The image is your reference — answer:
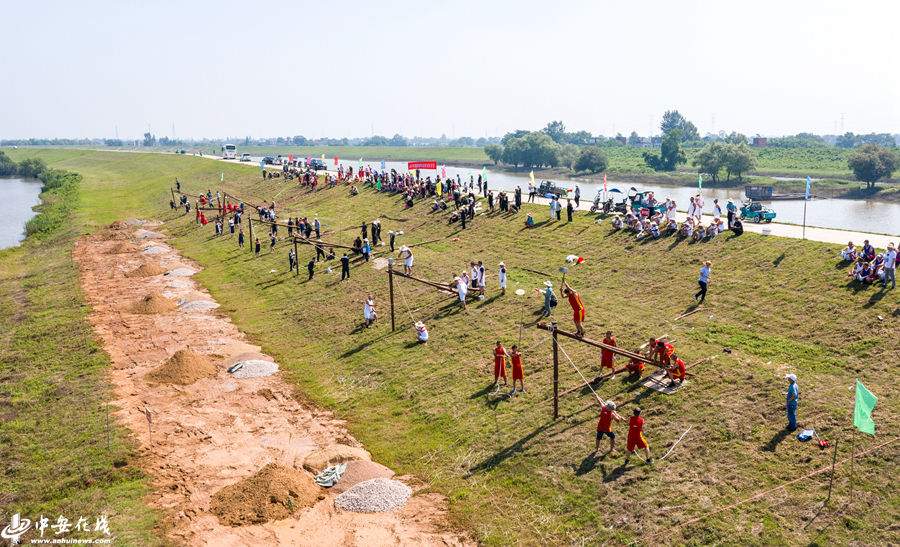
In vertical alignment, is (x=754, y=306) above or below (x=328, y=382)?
above

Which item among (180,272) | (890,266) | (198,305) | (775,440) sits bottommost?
(198,305)

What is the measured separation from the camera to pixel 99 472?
733 inches

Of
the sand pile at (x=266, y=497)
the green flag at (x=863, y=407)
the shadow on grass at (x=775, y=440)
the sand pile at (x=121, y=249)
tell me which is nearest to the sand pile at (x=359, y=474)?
the sand pile at (x=266, y=497)

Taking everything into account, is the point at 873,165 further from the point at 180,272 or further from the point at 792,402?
the point at 180,272

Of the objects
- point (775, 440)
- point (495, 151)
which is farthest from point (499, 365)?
point (495, 151)

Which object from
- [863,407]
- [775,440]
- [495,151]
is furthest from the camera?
[495,151]

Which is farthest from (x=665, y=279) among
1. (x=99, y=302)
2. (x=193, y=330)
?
(x=99, y=302)

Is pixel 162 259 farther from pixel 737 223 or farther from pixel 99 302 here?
pixel 737 223

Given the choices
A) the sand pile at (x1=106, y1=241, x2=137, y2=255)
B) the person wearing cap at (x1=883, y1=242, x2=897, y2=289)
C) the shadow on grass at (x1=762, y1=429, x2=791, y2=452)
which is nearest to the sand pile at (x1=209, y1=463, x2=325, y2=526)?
the shadow on grass at (x1=762, y1=429, x2=791, y2=452)

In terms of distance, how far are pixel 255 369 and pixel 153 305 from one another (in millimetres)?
13357

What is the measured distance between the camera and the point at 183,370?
85.6ft

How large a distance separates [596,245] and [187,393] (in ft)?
78.5

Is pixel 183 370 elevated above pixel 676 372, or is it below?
below
